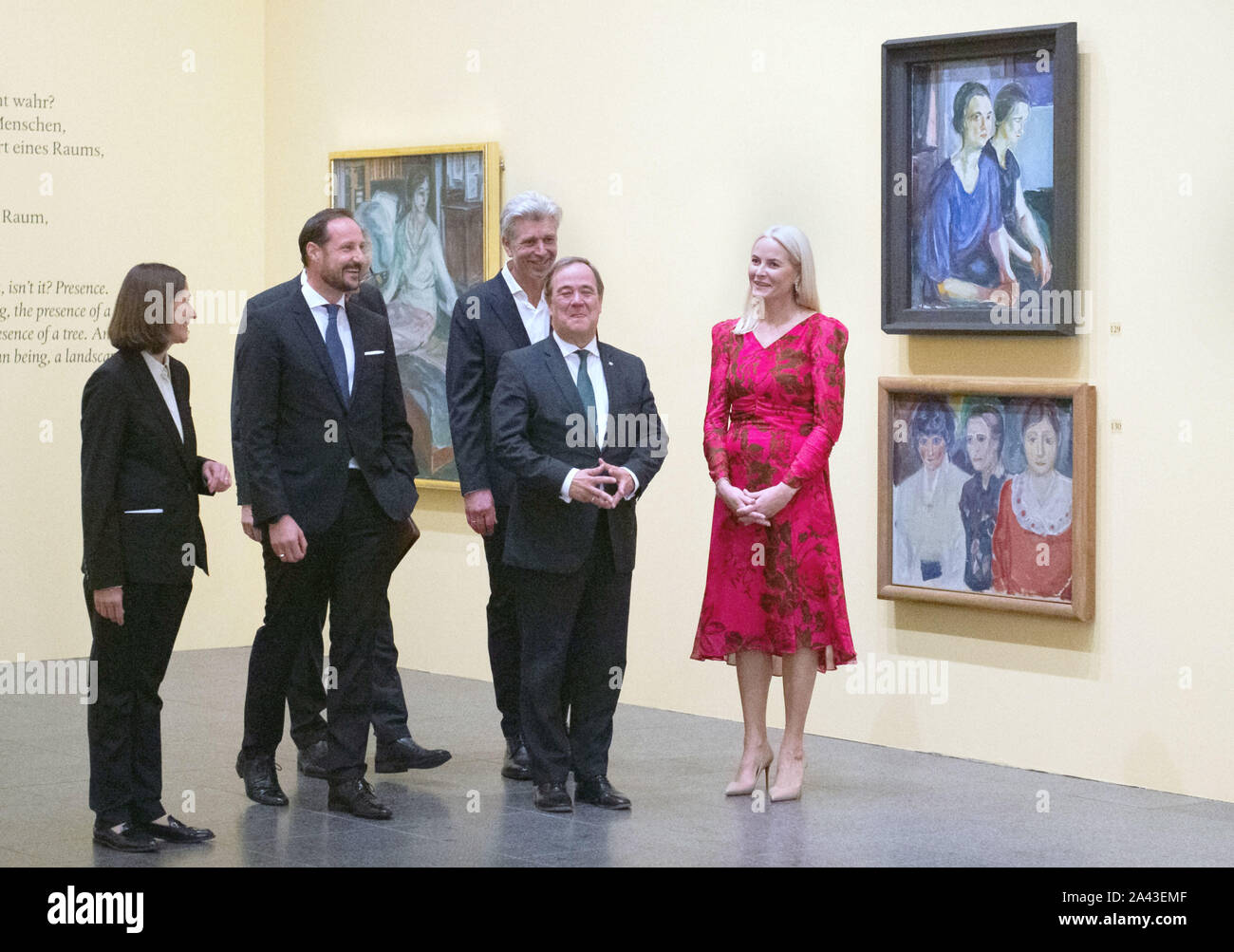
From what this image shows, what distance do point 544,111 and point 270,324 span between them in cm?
331

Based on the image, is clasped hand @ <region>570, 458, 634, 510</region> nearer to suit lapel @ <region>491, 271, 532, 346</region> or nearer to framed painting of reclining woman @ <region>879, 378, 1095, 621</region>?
suit lapel @ <region>491, 271, 532, 346</region>

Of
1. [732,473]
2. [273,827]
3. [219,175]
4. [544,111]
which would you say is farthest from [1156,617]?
[219,175]

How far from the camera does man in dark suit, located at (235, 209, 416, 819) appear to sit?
631cm

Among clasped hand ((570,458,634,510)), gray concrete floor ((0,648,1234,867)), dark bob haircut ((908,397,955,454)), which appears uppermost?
dark bob haircut ((908,397,955,454))

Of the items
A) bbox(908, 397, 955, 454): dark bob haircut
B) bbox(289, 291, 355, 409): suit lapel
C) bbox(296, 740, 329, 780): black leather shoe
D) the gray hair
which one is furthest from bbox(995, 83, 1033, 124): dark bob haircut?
bbox(296, 740, 329, 780): black leather shoe

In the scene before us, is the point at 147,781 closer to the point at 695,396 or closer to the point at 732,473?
the point at 732,473

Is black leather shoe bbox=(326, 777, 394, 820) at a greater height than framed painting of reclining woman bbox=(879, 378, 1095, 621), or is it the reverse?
framed painting of reclining woman bbox=(879, 378, 1095, 621)

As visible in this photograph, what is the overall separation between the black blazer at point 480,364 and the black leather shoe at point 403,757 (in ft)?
3.48

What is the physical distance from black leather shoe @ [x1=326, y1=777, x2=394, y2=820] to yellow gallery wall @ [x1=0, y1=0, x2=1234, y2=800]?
2.40 metres

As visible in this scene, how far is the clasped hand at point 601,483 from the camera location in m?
6.30

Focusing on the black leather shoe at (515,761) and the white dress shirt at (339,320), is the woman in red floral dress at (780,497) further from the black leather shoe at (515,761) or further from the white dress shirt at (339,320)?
the white dress shirt at (339,320)

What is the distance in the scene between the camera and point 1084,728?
23.6 ft
